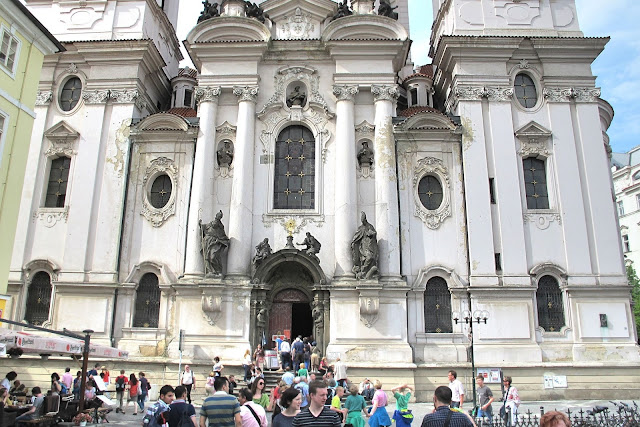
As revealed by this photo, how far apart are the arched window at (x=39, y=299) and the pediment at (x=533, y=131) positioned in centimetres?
2093

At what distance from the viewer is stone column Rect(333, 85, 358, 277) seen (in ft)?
73.6

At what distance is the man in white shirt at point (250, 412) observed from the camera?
676 centimetres

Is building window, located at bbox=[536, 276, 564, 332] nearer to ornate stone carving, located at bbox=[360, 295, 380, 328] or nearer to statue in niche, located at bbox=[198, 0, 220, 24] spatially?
ornate stone carving, located at bbox=[360, 295, 380, 328]

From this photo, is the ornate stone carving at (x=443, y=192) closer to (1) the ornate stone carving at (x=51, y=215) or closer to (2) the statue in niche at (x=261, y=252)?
(2) the statue in niche at (x=261, y=252)

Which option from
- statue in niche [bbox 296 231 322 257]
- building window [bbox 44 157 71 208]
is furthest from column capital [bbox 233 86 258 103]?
building window [bbox 44 157 71 208]

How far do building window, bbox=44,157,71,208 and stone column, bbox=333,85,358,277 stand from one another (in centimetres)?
1199

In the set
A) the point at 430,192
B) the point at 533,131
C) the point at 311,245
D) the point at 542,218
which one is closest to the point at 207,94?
the point at 311,245

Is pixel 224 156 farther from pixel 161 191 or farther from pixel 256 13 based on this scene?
pixel 256 13

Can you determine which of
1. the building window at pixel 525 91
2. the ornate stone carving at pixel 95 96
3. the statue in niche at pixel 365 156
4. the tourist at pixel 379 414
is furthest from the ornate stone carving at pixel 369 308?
the ornate stone carving at pixel 95 96

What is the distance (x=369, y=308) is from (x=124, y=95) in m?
14.3

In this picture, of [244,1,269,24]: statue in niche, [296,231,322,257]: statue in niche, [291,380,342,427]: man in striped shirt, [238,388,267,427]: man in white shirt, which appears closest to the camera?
[291,380,342,427]: man in striped shirt

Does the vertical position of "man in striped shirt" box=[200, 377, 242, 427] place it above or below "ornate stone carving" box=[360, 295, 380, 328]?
below

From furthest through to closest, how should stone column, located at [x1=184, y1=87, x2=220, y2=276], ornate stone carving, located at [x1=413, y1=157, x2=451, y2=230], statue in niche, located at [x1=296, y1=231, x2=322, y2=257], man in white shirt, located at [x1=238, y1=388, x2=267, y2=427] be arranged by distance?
ornate stone carving, located at [x1=413, y1=157, x2=451, y2=230], stone column, located at [x1=184, y1=87, x2=220, y2=276], statue in niche, located at [x1=296, y1=231, x2=322, y2=257], man in white shirt, located at [x1=238, y1=388, x2=267, y2=427]

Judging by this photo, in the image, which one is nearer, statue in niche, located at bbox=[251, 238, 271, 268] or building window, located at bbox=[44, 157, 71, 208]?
statue in niche, located at bbox=[251, 238, 271, 268]
